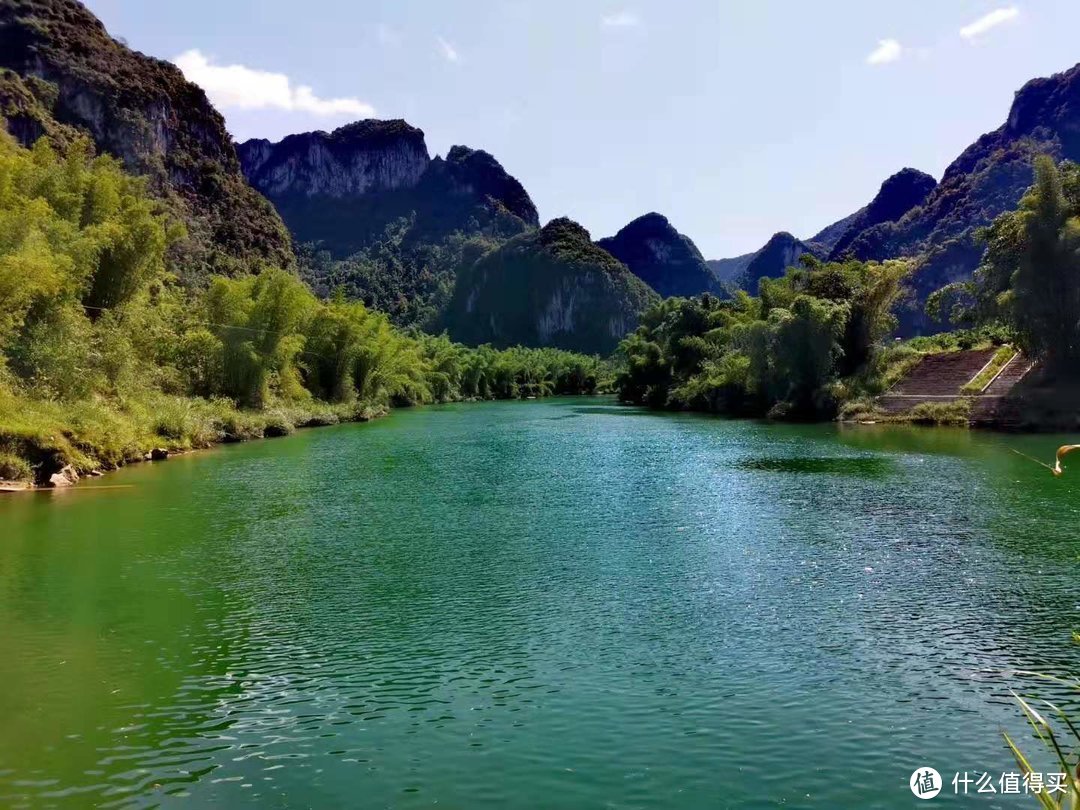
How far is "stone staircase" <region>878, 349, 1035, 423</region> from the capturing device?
39.5m

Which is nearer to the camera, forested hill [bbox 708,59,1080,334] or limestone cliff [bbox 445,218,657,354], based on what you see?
forested hill [bbox 708,59,1080,334]

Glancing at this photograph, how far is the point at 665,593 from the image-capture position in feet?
40.9

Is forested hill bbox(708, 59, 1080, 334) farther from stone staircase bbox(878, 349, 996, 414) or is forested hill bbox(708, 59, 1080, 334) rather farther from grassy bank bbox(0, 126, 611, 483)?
grassy bank bbox(0, 126, 611, 483)

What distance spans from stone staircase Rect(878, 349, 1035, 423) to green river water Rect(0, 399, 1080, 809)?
2004 centimetres

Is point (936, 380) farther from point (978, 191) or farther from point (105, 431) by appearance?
point (978, 191)

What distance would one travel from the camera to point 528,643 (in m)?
10.3

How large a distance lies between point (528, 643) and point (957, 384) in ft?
136

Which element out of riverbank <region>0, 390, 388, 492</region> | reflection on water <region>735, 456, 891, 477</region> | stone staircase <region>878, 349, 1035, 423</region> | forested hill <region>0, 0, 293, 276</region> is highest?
forested hill <region>0, 0, 293, 276</region>

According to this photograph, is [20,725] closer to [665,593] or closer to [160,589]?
[160,589]

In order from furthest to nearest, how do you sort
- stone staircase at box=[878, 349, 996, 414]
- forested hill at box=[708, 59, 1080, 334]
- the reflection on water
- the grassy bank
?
1. forested hill at box=[708, 59, 1080, 334]
2. stone staircase at box=[878, 349, 996, 414]
3. the reflection on water
4. the grassy bank

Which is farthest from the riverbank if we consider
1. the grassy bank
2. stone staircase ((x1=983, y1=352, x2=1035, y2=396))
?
stone staircase ((x1=983, y1=352, x2=1035, y2=396))

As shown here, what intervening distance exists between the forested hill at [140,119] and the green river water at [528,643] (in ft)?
232

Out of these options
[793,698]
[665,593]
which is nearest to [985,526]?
[665,593]

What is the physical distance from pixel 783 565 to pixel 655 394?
5941 cm
